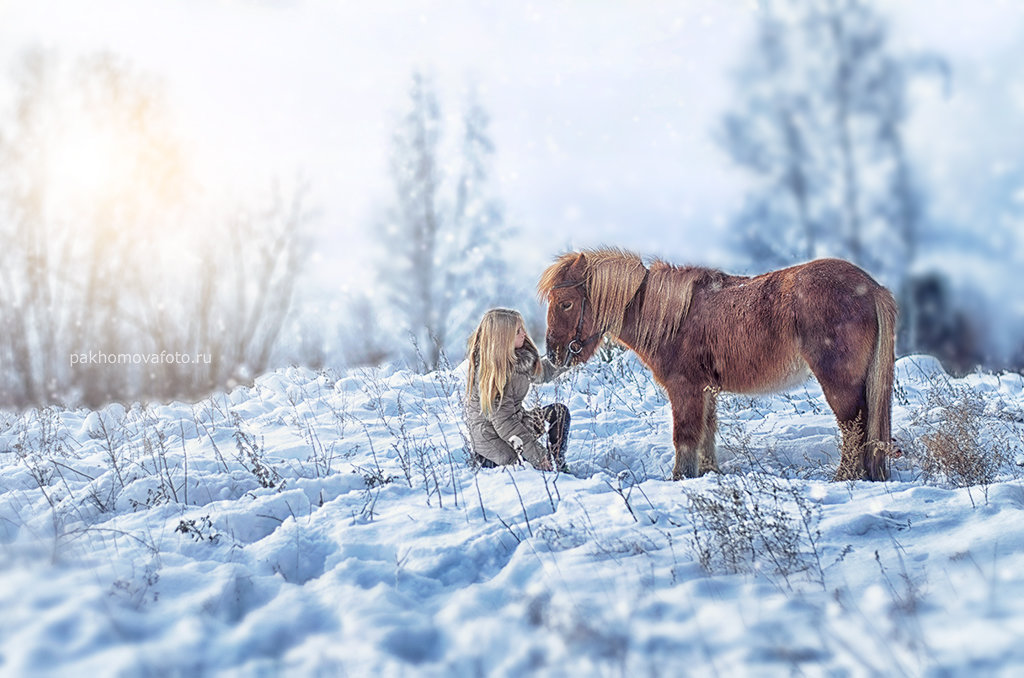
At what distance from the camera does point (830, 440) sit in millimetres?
5332

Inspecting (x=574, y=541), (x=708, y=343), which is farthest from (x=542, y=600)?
(x=708, y=343)

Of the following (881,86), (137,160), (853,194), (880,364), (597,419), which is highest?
(881,86)

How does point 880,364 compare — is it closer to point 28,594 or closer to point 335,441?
point 335,441

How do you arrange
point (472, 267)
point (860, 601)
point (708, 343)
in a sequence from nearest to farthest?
1. point (860, 601)
2. point (708, 343)
3. point (472, 267)

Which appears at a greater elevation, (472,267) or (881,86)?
(881,86)

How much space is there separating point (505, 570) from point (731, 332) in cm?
274

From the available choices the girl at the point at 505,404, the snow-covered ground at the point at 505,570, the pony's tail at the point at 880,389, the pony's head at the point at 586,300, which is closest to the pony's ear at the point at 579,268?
the pony's head at the point at 586,300

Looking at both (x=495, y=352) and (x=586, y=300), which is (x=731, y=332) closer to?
(x=586, y=300)

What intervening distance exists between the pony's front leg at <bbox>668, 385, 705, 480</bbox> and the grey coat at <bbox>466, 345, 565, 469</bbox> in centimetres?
98

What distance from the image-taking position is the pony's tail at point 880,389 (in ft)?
14.2

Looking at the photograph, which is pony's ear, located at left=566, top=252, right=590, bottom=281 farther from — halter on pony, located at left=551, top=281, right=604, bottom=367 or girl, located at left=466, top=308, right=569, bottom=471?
girl, located at left=466, top=308, right=569, bottom=471

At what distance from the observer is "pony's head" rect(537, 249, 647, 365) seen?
204 inches

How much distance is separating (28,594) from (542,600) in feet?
6.20

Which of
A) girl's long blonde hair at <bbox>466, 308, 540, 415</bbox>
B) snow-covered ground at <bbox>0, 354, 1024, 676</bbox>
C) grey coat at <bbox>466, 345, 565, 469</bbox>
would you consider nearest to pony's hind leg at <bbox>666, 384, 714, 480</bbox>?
snow-covered ground at <bbox>0, 354, 1024, 676</bbox>
